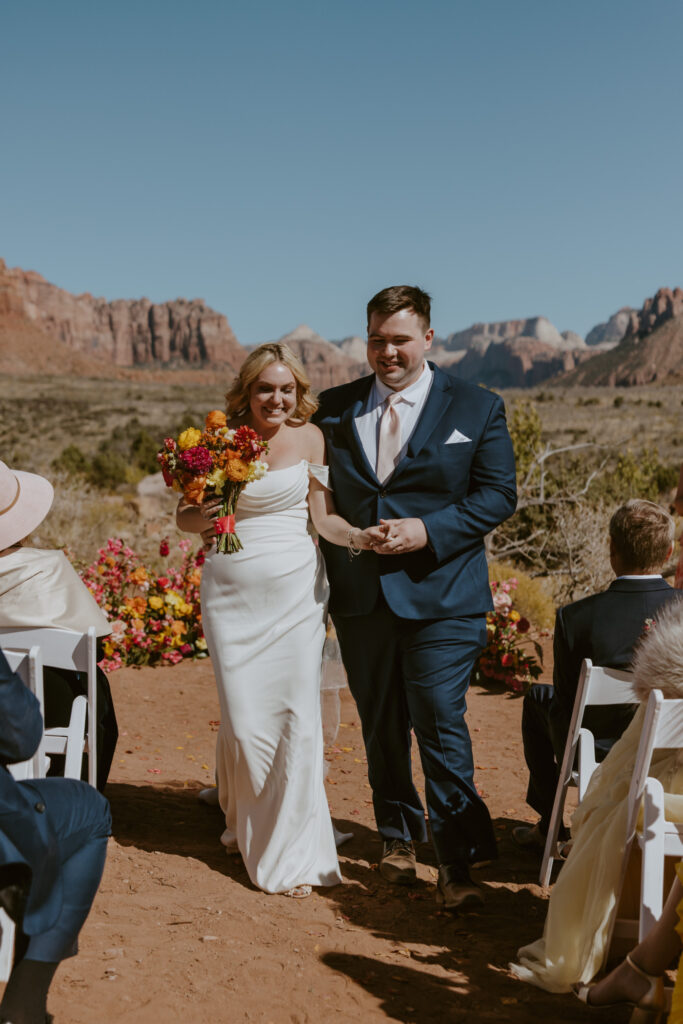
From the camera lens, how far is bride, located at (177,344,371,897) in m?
3.74

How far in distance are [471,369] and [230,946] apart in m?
174

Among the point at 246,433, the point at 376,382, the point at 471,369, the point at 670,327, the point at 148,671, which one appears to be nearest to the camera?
the point at 246,433

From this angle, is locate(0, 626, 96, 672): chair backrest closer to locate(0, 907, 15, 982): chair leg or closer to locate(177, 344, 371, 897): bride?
locate(177, 344, 371, 897): bride

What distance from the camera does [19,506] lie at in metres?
3.50

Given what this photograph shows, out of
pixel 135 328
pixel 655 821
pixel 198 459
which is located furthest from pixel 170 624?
pixel 135 328

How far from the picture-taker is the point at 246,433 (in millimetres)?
3637

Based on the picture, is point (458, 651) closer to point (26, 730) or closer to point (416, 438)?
point (416, 438)

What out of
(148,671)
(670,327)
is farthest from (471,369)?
(148,671)

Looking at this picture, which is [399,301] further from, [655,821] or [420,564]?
[655,821]

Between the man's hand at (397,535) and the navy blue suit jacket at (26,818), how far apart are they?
1658 mm

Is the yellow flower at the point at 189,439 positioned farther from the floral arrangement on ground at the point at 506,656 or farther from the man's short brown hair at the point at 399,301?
the floral arrangement on ground at the point at 506,656

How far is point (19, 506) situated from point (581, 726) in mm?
2321

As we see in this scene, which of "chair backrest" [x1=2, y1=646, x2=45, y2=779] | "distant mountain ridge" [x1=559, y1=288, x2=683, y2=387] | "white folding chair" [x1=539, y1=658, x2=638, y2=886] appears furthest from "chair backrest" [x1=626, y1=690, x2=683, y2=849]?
"distant mountain ridge" [x1=559, y1=288, x2=683, y2=387]

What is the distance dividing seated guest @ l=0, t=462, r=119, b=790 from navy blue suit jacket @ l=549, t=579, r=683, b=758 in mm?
1850
